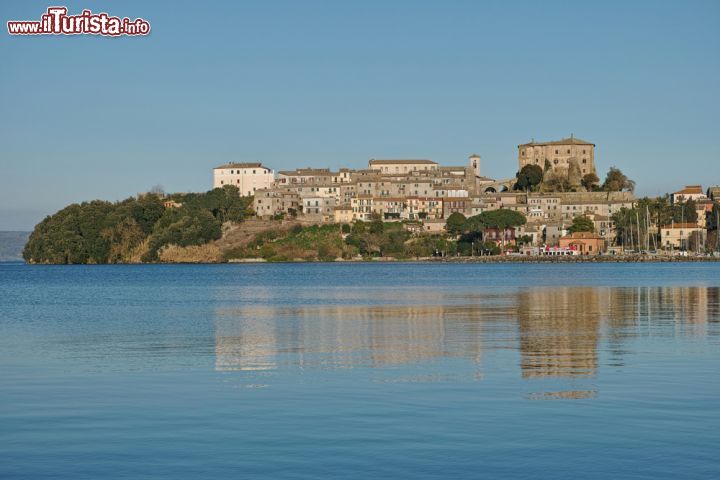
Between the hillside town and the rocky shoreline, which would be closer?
the rocky shoreline

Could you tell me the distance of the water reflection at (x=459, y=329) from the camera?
2097 cm

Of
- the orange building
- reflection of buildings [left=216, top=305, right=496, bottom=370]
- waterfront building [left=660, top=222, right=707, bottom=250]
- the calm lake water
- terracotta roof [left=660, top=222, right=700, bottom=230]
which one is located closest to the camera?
the calm lake water

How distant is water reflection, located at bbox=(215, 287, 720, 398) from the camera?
21.0 meters

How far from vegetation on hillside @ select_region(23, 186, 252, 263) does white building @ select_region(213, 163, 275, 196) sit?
4551 millimetres

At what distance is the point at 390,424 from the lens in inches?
537

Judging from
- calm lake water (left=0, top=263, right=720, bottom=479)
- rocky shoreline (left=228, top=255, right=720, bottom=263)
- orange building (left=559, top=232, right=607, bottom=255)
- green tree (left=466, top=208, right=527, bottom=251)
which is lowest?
calm lake water (left=0, top=263, right=720, bottom=479)

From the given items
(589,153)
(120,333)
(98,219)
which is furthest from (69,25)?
(589,153)

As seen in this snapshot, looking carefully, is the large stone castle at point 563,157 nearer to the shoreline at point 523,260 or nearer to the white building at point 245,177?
the shoreline at point 523,260

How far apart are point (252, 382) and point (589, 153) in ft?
507

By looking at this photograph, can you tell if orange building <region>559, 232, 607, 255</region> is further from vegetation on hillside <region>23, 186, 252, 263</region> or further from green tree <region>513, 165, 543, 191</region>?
vegetation on hillside <region>23, 186, 252, 263</region>

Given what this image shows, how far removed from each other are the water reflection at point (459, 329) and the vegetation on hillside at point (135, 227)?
347 feet

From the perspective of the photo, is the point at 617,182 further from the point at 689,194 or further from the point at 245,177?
the point at 245,177

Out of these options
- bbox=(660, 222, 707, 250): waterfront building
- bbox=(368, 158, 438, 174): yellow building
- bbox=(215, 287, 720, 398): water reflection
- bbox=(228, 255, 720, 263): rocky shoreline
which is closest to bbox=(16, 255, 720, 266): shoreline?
bbox=(228, 255, 720, 263): rocky shoreline

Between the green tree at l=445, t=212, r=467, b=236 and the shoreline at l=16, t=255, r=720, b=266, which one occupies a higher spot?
the green tree at l=445, t=212, r=467, b=236
